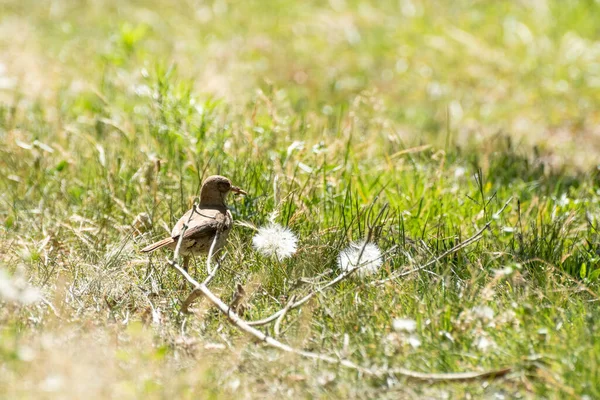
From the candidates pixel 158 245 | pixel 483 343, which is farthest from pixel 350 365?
pixel 158 245

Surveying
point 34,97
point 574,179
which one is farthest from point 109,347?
point 34,97

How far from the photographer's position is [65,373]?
8.70 ft

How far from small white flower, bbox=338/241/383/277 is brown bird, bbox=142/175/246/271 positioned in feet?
1.98

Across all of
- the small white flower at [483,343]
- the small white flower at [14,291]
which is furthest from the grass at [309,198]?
the small white flower at [14,291]

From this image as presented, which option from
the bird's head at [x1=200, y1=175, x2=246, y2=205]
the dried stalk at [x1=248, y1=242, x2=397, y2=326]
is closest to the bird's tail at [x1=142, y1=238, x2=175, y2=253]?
the bird's head at [x1=200, y1=175, x2=246, y2=205]

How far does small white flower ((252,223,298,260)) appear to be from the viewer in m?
3.79

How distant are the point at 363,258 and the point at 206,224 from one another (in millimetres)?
759

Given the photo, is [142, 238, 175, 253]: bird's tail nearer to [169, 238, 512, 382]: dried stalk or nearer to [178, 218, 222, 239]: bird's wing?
[178, 218, 222, 239]: bird's wing

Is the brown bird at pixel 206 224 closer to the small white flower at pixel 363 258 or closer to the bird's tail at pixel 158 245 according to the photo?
the bird's tail at pixel 158 245

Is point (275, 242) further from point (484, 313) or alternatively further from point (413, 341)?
point (484, 313)

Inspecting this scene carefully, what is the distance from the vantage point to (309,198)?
14.8 feet

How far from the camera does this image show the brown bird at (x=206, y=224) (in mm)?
3803

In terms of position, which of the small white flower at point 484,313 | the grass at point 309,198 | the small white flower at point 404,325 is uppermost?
the small white flower at point 484,313

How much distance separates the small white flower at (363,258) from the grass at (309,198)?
82 mm
